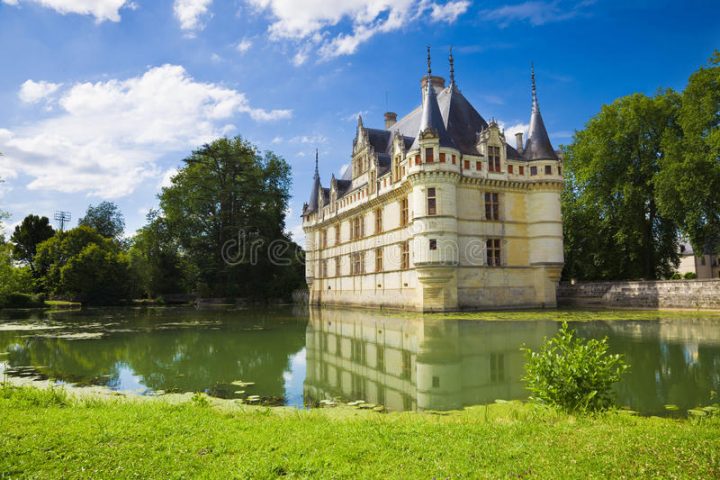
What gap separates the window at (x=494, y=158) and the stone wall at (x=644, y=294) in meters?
8.59

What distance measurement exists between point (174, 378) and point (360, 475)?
6658 millimetres

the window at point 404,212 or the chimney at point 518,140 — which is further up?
the chimney at point 518,140

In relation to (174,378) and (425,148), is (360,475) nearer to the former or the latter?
(174,378)

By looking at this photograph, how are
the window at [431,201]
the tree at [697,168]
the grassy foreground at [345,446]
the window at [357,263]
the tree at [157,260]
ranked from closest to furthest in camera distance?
the grassy foreground at [345,446] < the tree at [697,168] < the window at [431,201] < the window at [357,263] < the tree at [157,260]

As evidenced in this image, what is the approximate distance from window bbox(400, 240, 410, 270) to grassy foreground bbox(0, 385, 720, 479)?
2264 cm

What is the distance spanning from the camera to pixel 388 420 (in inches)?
223

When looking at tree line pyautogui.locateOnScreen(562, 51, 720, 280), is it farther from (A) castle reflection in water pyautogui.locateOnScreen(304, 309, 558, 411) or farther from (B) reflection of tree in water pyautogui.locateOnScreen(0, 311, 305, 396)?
(B) reflection of tree in water pyautogui.locateOnScreen(0, 311, 305, 396)

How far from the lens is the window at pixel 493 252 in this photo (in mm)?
27000

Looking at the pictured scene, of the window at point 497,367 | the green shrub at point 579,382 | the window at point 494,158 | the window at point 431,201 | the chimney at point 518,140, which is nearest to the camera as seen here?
the green shrub at point 579,382

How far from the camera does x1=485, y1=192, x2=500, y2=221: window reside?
2741 centimetres

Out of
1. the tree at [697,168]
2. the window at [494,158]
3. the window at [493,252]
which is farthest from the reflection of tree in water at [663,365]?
the window at [494,158]

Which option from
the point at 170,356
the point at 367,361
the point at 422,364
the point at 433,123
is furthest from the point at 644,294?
the point at 170,356

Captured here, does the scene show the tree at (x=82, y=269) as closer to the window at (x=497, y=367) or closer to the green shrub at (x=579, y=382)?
the window at (x=497, y=367)

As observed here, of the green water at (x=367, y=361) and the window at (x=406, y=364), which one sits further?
the window at (x=406, y=364)
